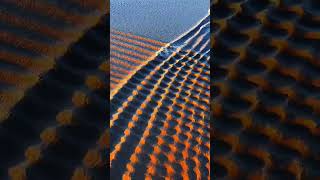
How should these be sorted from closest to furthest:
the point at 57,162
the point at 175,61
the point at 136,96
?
the point at 57,162
the point at 136,96
the point at 175,61

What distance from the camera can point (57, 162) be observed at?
0.33m

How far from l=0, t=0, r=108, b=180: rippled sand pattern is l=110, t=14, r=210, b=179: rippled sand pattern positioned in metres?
0.75

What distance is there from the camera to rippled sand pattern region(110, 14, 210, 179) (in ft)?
3.66

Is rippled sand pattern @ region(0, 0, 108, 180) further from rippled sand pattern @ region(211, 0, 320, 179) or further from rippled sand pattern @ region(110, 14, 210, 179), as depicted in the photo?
rippled sand pattern @ region(110, 14, 210, 179)

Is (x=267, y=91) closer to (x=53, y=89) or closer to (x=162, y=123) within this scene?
(x=53, y=89)

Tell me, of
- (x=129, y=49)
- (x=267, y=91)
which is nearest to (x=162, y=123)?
(x=267, y=91)

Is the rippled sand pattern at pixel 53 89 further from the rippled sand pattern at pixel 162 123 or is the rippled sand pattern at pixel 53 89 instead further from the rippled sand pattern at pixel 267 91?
the rippled sand pattern at pixel 162 123

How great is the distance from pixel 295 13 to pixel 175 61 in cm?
153

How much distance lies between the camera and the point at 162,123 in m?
1.33

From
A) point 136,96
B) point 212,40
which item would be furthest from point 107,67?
point 136,96

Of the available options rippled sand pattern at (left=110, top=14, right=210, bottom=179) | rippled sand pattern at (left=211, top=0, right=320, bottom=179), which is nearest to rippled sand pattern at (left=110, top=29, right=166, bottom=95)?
rippled sand pattern at (left=110, top=14, right=210, bottom=179)

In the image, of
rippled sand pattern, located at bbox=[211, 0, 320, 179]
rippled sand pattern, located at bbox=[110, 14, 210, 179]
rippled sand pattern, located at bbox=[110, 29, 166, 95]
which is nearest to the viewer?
rippled sand pattern, located at bbox=[211, 0, 320, 179]

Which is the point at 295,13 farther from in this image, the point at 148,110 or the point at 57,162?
the point at 148,110

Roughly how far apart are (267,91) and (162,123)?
0.90 metres
